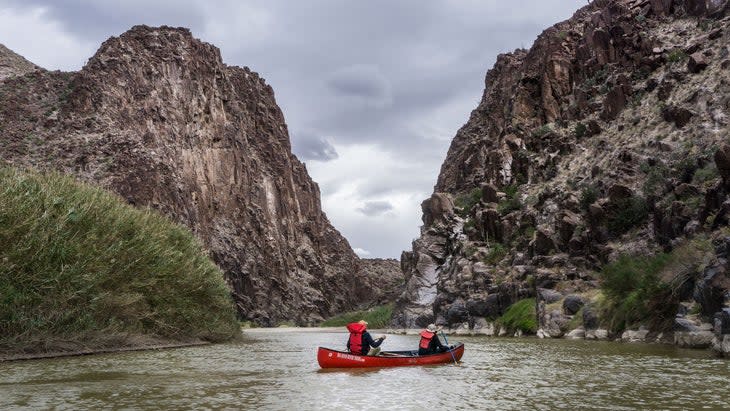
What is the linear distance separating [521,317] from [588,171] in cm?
2083

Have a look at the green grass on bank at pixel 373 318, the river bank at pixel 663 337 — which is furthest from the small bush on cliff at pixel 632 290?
the green grass on bank at pixel 373 318

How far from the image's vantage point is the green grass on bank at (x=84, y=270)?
89.1 ft

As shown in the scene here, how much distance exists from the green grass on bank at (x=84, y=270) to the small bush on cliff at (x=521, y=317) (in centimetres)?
2670

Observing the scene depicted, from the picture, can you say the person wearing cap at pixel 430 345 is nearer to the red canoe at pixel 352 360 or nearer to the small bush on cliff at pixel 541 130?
the red canoe at pixel 352 360

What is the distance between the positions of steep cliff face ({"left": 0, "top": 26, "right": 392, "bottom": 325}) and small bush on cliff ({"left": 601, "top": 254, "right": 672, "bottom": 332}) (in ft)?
266

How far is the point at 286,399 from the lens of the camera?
651 inches

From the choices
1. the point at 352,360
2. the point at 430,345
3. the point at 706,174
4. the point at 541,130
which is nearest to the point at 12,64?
the point at 541,130

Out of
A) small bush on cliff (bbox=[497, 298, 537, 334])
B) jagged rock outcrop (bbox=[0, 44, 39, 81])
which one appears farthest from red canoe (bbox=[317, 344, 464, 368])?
jagged rock outcrop (bbox=[0, 44, 39, 81])

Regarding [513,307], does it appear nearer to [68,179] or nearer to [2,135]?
[68,179]

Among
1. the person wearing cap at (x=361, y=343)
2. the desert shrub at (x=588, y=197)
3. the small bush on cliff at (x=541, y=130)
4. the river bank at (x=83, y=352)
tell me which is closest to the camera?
the person wearing cap at (x=361, y=343)

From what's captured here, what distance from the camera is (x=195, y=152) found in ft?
464

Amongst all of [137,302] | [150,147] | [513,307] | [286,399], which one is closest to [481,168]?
[513,307]

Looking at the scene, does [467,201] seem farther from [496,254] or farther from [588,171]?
[588,171]

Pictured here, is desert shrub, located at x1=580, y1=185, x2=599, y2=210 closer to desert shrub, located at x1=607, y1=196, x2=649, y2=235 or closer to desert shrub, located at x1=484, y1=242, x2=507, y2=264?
desert shrub, located at x1=607, y1=196, x2=649, y2=235
